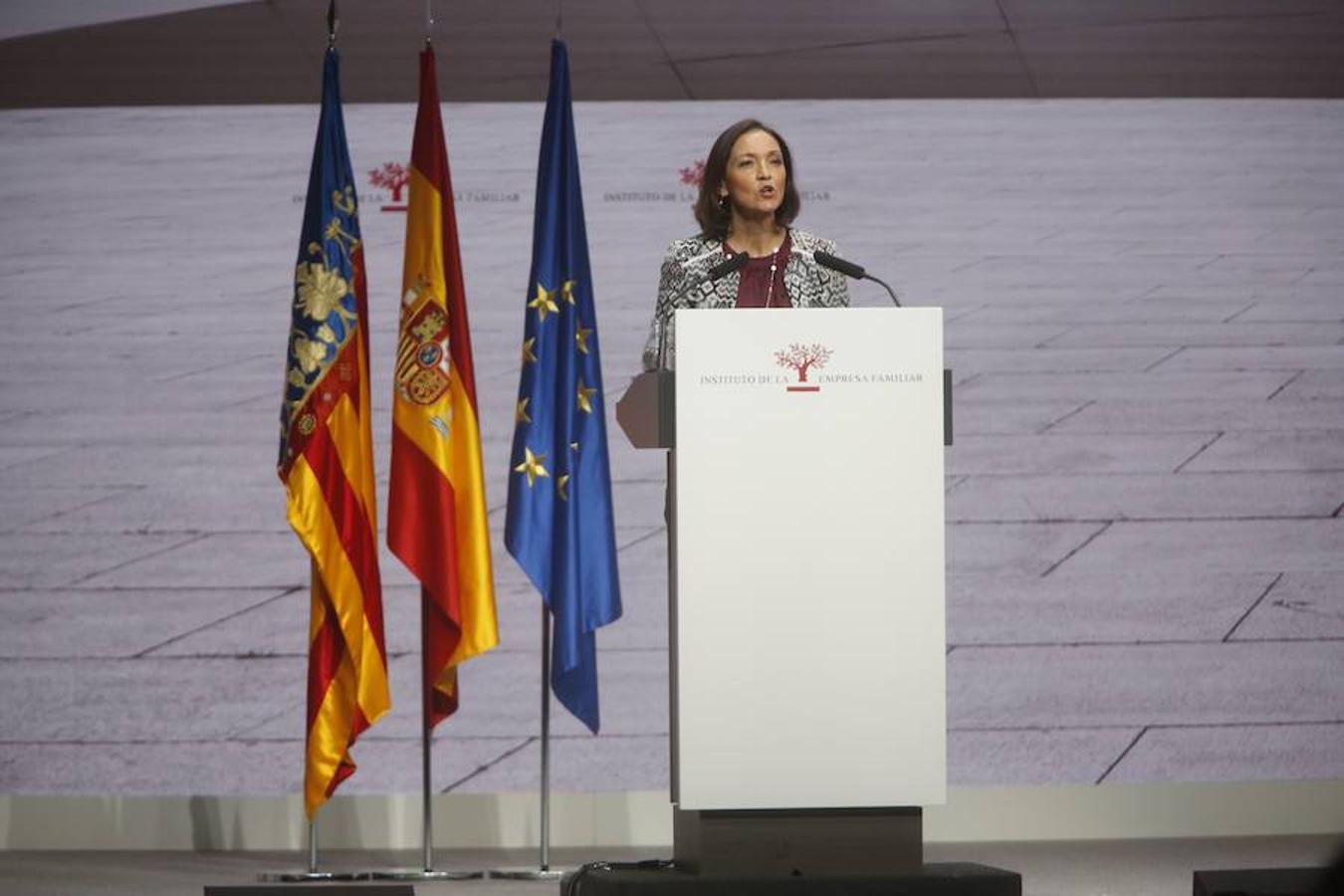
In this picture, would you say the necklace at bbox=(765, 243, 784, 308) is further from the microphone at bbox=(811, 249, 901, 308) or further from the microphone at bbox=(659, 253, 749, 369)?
the microphone at bbox=(811, 249, 901, 308)

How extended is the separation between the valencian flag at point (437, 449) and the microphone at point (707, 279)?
1073 mm

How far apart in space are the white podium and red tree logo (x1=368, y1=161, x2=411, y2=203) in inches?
90.1

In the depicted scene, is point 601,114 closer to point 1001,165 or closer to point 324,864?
point 1001,165

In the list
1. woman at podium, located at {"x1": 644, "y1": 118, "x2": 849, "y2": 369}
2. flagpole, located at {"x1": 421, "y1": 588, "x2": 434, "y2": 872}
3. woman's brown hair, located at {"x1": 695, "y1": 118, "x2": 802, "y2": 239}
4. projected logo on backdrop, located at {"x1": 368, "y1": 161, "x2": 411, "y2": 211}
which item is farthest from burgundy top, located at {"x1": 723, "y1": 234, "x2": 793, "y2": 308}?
projected logo on backdrop, located at {"x1": 368, "y1": 161, "x2": 411, "y2": 211}

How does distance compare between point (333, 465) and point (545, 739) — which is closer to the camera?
point (333, 465)

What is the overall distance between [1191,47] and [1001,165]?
0.60m

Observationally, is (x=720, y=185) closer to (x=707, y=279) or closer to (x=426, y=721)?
(x=707, y=279)

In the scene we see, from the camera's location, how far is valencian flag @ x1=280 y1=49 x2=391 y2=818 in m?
4.15

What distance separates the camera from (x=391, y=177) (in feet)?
16.2

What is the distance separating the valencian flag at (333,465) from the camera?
4148 millimetres

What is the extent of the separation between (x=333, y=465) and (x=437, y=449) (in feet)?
0.73

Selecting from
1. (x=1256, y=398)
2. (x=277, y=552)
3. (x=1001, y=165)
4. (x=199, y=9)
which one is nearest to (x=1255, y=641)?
(x=1256, y=398)

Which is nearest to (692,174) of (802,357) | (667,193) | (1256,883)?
(667,193)

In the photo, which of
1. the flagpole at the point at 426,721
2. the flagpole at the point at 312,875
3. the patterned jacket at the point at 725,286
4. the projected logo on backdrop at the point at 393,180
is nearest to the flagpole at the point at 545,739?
the flagpole at the point at 426,721
